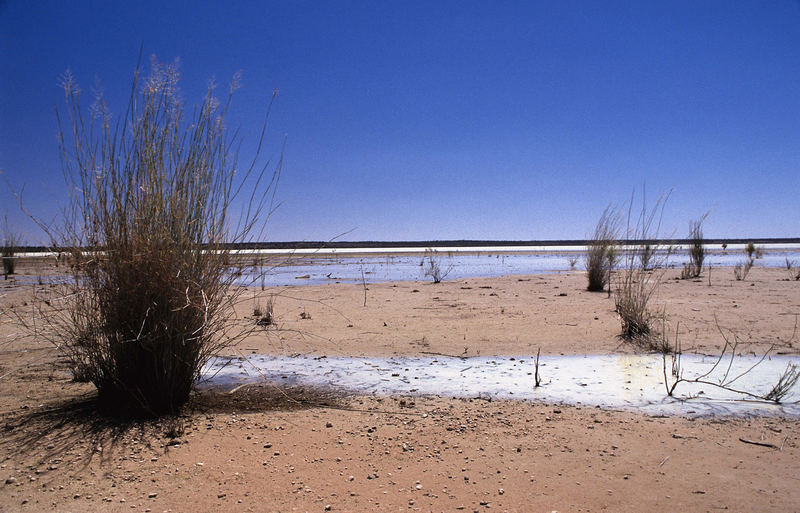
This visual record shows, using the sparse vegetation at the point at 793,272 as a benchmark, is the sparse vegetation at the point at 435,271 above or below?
above

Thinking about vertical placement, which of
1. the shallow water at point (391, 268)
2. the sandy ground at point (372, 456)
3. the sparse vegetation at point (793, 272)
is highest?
the shallow water at point (391, 268)

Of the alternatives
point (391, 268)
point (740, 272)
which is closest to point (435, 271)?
point (391, 268)

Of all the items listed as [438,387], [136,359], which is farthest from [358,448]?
[136,359]

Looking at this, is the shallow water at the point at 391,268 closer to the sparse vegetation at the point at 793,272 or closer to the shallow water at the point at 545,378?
the shallow water at the point at 545,378

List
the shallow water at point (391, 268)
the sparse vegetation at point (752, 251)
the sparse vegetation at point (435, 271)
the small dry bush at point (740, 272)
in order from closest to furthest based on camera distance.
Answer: the small dry bush at point (740, 272) → the sparse vegetation at point (435, 271) → the shallow water at point (391, 268) → the sparse vegetation at point (752, 251)

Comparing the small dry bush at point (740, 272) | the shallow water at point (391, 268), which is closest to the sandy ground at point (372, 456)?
the shallow water at point (391, 268)

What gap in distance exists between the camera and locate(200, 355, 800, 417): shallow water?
3.38 m

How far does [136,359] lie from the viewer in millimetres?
3105

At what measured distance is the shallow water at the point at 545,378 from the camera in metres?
3.38

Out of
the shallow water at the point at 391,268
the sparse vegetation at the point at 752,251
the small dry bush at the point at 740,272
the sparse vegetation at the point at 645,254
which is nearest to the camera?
the sparse vegetation at the point at 645,254

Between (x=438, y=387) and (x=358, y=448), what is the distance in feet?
4.12

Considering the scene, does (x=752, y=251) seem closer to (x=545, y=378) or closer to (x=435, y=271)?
(x=435, y=271)

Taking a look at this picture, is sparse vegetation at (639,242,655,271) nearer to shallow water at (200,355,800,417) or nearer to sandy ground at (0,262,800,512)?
shallow water at (200,355,800,417)

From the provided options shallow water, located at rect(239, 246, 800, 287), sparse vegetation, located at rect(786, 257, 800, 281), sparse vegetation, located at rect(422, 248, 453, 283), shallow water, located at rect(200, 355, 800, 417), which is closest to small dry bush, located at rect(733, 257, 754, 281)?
sparse vegetation, located at rect(786, 257, 800, 281)
